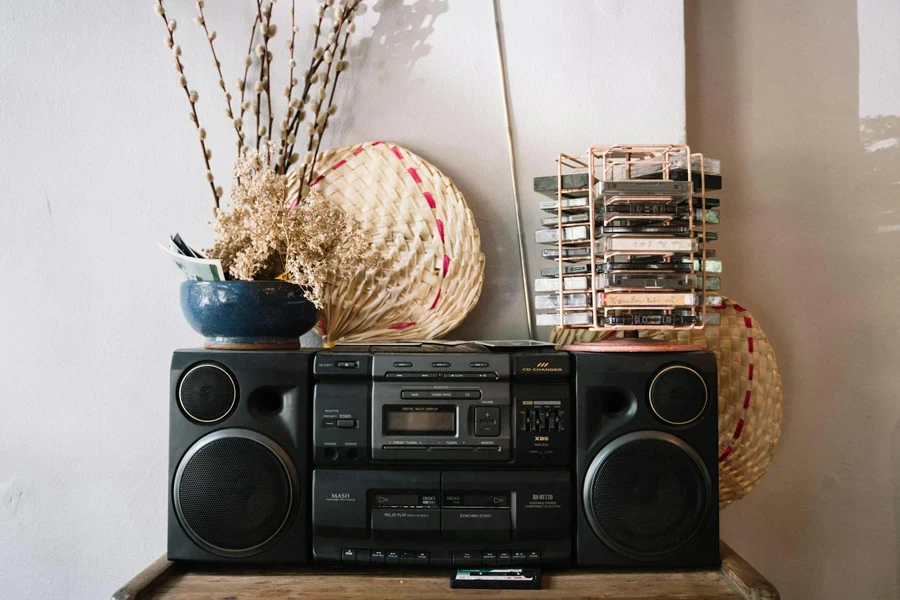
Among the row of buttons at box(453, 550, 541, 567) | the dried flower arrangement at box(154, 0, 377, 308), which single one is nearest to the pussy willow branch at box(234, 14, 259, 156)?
the dried flower arrangement at box(154, 0, 377, 308)

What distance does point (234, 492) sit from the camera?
3.03 ft

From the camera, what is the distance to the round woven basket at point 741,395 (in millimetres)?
1233

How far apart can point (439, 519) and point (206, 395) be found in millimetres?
379

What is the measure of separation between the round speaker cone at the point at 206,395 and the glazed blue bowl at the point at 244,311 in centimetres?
7

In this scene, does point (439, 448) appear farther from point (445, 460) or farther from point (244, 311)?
point (244, 311)

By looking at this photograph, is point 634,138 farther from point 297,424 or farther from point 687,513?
point 297,424

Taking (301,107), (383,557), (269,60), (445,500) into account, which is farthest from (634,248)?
(269,60)

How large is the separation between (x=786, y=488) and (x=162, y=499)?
1.27m

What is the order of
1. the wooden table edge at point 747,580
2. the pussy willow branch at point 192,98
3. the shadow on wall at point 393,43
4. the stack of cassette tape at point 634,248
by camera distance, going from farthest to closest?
the shadow on wall at point 393,43
the pussy willow branch at point 192,98
the stack of cassette tape at point 634,248
the wooden table edge at point 747,580

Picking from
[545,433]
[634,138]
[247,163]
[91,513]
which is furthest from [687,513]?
[91,513]

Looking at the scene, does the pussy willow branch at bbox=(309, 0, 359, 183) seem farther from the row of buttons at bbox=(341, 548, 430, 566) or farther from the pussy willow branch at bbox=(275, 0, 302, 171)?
the row of buttons at bbox=(341, 548, 430, 566)

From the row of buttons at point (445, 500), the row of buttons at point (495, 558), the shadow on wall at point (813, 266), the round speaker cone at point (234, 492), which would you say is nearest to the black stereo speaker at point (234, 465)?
the round speaker cone at point (234, 492)

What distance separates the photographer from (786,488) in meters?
1.34

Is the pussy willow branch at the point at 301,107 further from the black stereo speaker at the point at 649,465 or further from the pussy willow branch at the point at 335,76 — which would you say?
the black stereo speaker at the point at 649,465
